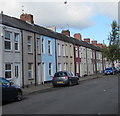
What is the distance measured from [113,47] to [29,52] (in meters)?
31.4

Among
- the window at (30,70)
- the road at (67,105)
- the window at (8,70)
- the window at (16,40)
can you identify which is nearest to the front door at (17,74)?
the window at (8,70)

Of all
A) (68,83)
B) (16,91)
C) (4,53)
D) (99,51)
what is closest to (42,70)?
(68,83)

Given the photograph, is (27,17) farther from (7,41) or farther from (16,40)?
(7,41)

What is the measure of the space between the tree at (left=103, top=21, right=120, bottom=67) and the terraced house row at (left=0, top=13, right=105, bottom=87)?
1435cm

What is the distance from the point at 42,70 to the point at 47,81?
197 cm

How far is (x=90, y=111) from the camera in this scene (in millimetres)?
9336

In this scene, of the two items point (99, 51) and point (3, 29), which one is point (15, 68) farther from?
point (99, 51)

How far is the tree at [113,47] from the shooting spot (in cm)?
5297

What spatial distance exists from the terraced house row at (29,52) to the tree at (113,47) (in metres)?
14.4

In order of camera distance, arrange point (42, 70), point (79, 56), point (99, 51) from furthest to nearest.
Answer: point (99, 51)
point (79, 56)
point (42, 70)

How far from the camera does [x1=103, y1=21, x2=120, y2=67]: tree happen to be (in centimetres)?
5297

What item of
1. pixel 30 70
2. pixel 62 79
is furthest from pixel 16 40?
pixel 62 79

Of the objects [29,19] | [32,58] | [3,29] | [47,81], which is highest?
[29,19]

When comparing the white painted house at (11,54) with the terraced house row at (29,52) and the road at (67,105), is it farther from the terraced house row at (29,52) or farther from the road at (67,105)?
the road at (67,105)
